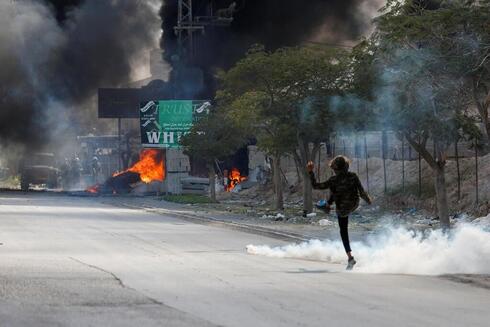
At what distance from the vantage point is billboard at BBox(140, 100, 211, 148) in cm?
5472

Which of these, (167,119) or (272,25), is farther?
(272,25)

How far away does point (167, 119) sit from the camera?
5503 centimetres

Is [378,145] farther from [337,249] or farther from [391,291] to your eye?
[391,291]

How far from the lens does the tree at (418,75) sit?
17328 millimetres

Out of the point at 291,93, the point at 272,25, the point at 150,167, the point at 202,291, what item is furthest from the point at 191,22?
the point at 202,291

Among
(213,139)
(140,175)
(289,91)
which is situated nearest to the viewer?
(289,91)

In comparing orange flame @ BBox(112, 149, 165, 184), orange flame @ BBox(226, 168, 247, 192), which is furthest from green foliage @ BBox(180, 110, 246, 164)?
orange flame @ BBox(112, 149, 165, 184)

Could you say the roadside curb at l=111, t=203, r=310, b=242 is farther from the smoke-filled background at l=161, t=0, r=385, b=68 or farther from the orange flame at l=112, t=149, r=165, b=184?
the orange flame at l=112, t=149, r=165, b=184

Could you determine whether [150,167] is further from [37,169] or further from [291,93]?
[291,93]

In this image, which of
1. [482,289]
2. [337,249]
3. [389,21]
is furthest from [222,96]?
[482,289]

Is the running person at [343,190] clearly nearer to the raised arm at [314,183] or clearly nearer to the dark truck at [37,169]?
the raised arm at [314,183]

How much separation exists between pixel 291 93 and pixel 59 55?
1394 inches

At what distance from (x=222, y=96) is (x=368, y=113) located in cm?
1350

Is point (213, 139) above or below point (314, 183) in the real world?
above
